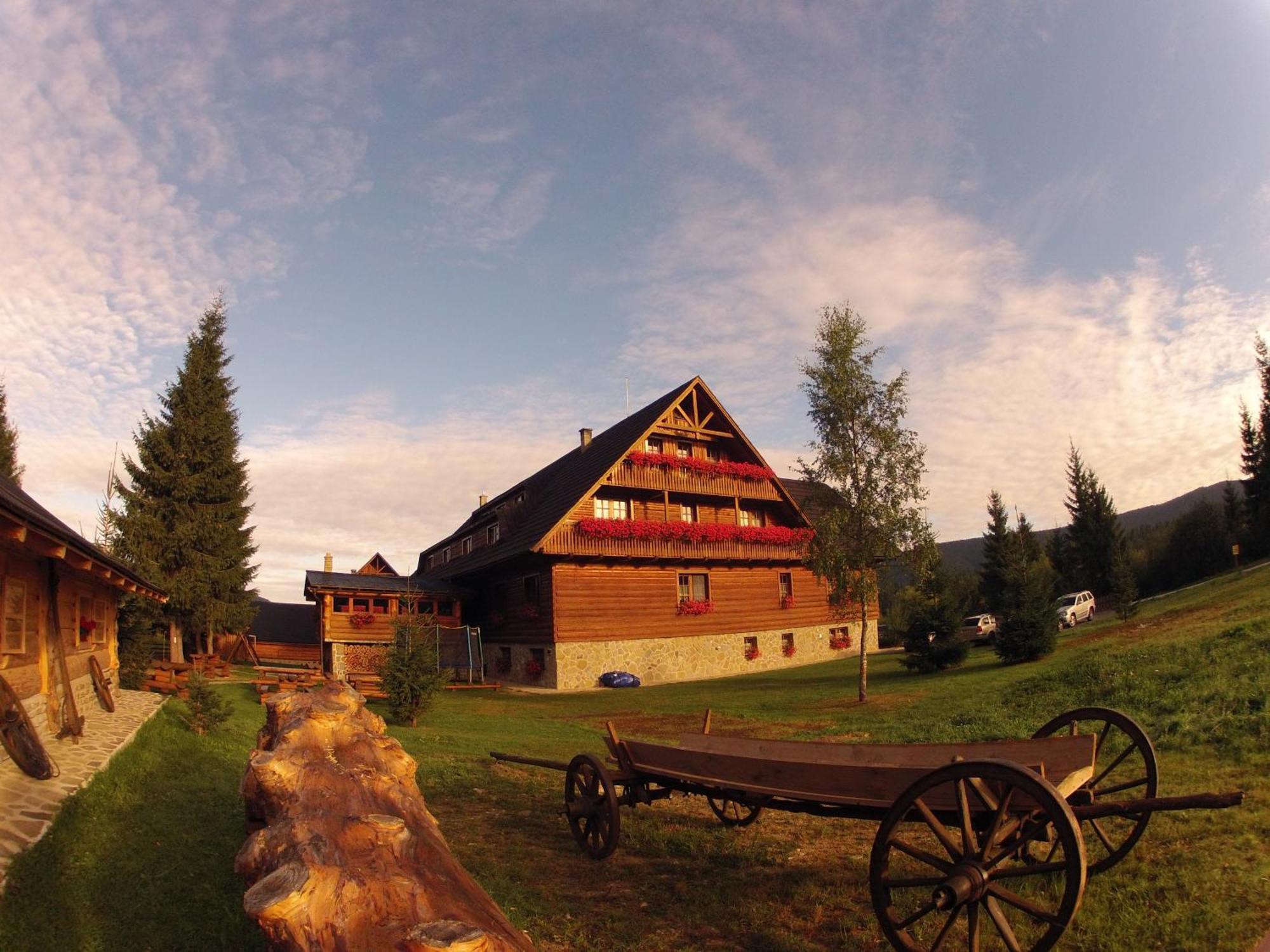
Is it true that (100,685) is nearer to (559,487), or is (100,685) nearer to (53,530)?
(53,530)

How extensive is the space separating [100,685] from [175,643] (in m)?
16.5

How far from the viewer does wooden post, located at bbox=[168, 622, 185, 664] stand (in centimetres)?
2727

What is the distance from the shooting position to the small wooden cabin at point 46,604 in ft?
27.5

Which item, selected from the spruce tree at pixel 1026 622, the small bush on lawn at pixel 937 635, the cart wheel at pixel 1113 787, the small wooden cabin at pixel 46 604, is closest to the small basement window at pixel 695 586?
the small bush on lawn at pixel 937 635

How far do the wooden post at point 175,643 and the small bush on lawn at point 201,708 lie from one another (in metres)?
17.7

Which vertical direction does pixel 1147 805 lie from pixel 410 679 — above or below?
above

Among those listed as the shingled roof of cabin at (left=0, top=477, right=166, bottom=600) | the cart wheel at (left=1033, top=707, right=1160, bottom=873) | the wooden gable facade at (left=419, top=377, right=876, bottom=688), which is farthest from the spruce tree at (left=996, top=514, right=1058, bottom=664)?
the shingled roof of cabin at (left=0, top=477, right=166, bottom=600)

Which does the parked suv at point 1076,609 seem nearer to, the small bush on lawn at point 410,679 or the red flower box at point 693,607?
the red flower box at point 693,607

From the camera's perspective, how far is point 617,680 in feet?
87.2

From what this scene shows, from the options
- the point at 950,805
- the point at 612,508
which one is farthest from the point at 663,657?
the point at 950,805

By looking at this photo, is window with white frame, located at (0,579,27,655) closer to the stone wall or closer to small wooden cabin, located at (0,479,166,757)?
small wooden cabin, located at (0,479,166,757)

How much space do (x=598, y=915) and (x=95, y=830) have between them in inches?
187

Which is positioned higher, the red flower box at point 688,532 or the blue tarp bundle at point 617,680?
the red flower box at point 688,532

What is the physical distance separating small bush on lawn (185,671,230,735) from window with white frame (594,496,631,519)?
16918 millimetres
